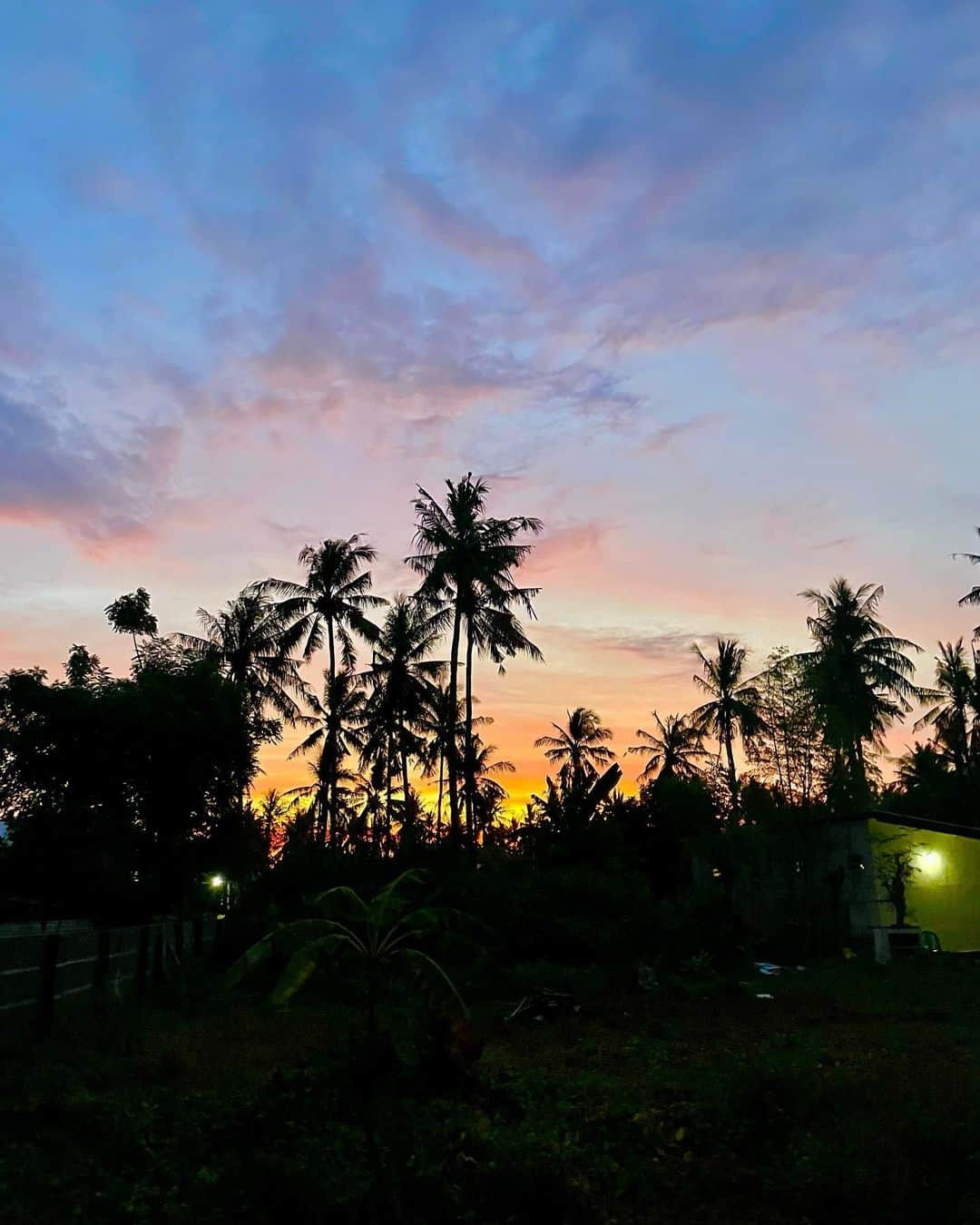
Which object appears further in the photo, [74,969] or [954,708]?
[954,708]

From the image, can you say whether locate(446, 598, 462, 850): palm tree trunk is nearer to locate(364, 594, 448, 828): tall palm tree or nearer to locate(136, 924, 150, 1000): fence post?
locate(364, 594, 448, 828): tall palm tree

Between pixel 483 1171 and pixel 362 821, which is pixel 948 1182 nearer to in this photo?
pixel 483 1171

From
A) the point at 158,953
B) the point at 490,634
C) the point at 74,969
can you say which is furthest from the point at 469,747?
the point at 74,969

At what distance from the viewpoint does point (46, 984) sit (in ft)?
42.4

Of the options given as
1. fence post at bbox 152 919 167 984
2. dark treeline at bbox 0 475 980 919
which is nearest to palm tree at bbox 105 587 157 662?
dark treeline at bbox 0 475 980 919

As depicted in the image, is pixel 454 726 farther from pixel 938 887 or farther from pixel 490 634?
pixel 938 887

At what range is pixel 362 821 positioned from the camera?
36625mm

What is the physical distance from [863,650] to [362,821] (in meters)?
26.6

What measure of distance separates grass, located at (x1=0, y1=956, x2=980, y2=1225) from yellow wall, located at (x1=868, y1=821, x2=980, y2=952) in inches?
554

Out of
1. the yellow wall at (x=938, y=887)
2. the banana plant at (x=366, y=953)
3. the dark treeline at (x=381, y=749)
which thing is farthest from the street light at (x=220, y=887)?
the banana plant at (x=366, y=953)

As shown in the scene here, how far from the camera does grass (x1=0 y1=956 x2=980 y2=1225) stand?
685 cm

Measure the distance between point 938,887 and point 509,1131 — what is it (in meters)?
22.8

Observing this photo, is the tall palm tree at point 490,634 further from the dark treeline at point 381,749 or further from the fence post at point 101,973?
the fence post at point 101,973

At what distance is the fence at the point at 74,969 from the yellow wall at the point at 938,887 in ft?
62.6
